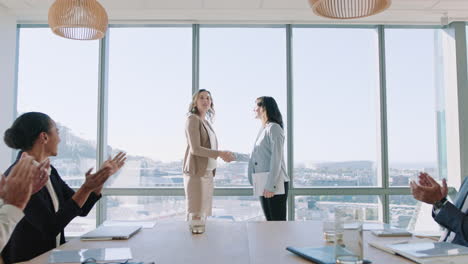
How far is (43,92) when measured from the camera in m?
4.96

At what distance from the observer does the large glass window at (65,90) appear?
490 centimetres

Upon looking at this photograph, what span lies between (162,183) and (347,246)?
11.9 feet

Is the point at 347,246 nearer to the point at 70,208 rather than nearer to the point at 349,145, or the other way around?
the point at 70,208

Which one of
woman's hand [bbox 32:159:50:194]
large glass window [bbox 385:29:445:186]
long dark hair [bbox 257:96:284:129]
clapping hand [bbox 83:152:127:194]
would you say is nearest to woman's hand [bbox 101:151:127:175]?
clapping hand [bbox 83:152:127:194]

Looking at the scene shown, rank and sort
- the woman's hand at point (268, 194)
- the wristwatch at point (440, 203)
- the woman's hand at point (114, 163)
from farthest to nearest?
the woman's hand at point (268, 194)
the woman's hand at point (114, 163)
the wristwatch at point (440, 203)

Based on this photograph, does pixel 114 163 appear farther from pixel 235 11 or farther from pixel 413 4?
pixel 413 4

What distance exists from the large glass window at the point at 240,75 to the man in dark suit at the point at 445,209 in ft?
9.72

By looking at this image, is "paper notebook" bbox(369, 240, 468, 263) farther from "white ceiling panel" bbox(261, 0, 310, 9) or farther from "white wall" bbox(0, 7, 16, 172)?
"white wall" bbox(0, 7, 16, 172)

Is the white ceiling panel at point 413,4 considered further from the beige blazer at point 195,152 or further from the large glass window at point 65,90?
the large glass window at point 65,90

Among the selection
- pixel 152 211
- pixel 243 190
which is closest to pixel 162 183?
pixel 152 211

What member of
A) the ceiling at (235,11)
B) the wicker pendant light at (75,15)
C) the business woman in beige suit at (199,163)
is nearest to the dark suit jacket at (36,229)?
the wicker pendant light at (75,15)

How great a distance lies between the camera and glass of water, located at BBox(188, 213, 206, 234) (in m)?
2.01

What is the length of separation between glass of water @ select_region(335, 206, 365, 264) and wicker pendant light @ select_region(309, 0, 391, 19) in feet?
4.41

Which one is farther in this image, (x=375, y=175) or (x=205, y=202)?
(x=375, y=175)
